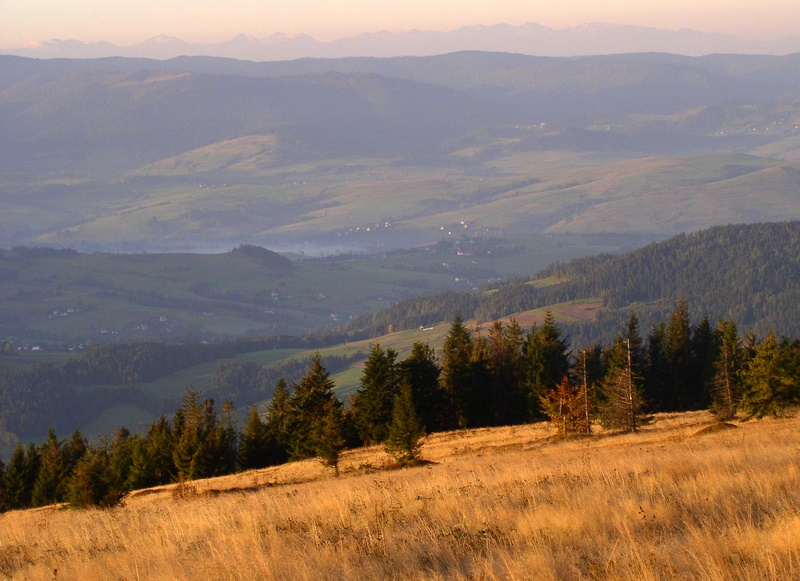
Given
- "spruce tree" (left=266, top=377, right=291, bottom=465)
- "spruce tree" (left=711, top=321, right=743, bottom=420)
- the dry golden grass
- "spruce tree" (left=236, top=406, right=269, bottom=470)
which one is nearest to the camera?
the dry golden grass

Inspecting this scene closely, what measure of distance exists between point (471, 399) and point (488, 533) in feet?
236

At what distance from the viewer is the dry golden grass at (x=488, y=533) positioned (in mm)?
12930

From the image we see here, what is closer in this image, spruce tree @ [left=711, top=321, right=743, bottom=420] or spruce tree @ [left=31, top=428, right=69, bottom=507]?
spruce tree @ [left=711, top=321, right=743, bottom=420]

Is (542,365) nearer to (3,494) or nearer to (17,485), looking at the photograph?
(17,485)

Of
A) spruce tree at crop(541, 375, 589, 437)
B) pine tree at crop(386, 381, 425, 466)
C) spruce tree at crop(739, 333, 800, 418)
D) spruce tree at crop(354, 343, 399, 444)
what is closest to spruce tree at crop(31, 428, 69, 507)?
spruce tree at crop(354, 343, 399, 444)

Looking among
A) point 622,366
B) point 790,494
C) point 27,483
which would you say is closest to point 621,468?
point 790,494

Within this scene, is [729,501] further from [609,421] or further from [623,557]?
[609,421]

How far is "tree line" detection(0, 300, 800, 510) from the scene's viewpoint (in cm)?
5941

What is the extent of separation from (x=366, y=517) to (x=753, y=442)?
642 inches

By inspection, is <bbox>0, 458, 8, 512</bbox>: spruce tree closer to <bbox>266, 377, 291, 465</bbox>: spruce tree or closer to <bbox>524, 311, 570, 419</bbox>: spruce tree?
<bbox>266, 377, 291, 465</bbox>: spruce tree

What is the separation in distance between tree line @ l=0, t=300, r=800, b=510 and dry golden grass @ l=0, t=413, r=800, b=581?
30.5 m

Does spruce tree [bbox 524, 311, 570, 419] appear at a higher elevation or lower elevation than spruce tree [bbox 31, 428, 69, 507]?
higher

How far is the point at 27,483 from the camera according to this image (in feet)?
306

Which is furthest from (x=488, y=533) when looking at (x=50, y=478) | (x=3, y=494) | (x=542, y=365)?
(x=3, y=494)
